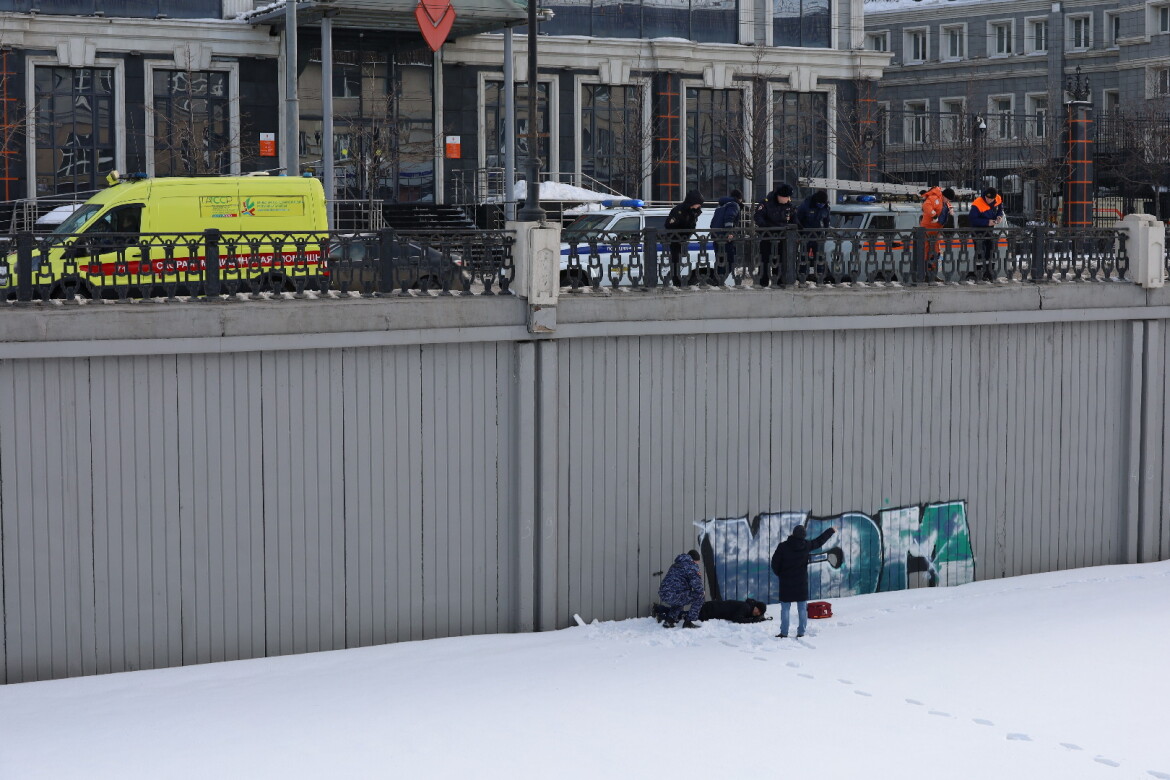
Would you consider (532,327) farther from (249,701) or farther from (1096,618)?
(1096,618)

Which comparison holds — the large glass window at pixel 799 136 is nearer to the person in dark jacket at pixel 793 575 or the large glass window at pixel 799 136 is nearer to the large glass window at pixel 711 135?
the large glass window at pixel 711 135

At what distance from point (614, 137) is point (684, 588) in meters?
25.9

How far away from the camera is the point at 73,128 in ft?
107

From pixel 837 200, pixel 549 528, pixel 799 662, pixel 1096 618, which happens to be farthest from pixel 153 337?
pixel 837 200

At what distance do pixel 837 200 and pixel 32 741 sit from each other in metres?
32.7

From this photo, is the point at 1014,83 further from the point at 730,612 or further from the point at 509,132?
the point at 730,612

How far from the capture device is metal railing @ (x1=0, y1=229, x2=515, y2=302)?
40.0 feet

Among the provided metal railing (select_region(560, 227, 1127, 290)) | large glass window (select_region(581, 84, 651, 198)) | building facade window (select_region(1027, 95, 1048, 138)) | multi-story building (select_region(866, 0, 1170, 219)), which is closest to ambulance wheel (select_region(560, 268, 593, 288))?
metal railing (select_region(560, 227, 1127, 290))

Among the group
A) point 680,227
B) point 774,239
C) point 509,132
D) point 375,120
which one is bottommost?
point 774,239

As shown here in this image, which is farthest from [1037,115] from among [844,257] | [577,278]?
[577,278]

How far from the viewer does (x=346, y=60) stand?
3431cm

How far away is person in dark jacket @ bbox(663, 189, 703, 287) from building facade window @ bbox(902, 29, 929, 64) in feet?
133

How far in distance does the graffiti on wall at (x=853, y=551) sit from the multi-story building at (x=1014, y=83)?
104 ft

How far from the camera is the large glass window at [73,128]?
32.3m
